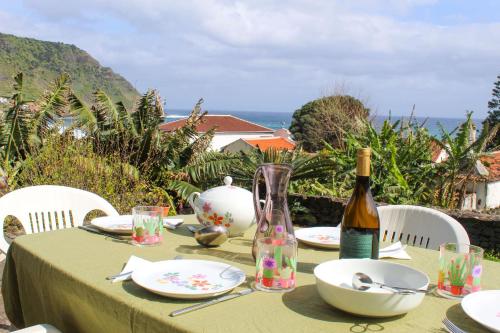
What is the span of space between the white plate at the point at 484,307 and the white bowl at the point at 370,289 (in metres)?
0.12

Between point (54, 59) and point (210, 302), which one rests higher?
point (54, 59)

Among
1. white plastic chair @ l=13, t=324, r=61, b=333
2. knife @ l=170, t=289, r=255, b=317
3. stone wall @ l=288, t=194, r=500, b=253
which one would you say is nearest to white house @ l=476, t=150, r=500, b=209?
stone wall @ l=288, t=194, r=500, b=253

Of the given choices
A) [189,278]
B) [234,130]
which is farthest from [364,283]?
[234,130]

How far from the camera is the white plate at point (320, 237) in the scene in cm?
209

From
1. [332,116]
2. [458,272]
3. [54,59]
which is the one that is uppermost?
[54,59]

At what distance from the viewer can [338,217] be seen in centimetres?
590

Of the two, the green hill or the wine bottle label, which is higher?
the green hill

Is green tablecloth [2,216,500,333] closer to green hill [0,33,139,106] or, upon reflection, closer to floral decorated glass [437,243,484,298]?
floral decorated glass [437,243,484,298]

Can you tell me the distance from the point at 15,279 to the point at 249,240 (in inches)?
39.7

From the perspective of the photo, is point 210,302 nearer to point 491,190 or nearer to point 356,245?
point 356,245

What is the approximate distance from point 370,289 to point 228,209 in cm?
88

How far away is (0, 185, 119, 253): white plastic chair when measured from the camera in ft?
8.80

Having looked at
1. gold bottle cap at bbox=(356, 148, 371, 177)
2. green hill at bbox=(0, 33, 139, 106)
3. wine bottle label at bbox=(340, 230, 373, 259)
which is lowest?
wine bottle label at bbox=(340, 230, 373, 259)

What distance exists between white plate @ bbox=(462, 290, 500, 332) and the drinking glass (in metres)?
0.49
